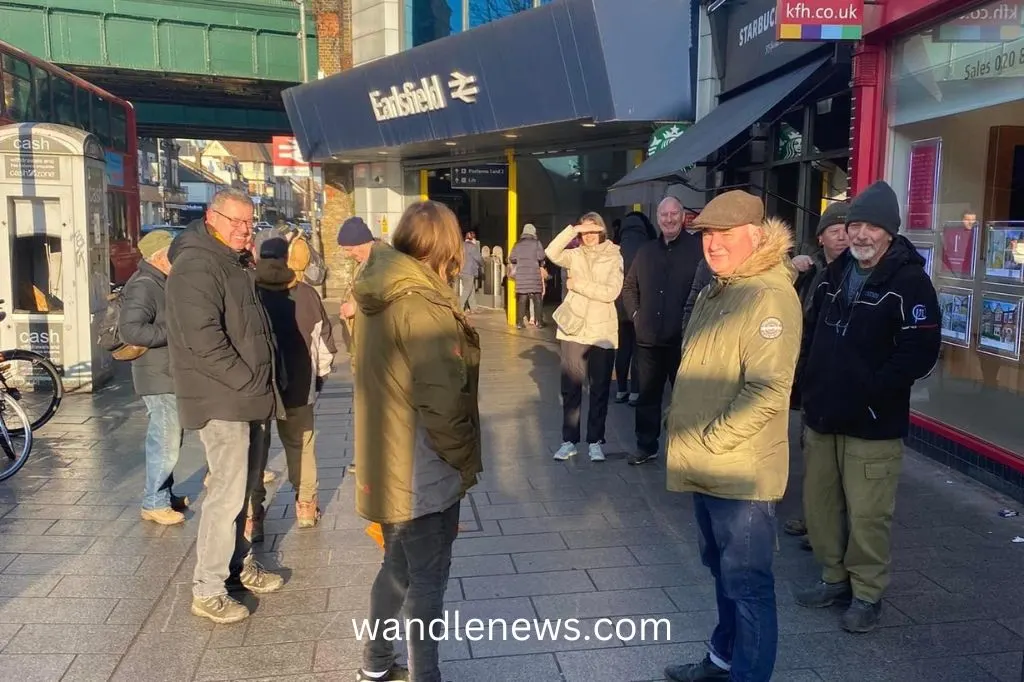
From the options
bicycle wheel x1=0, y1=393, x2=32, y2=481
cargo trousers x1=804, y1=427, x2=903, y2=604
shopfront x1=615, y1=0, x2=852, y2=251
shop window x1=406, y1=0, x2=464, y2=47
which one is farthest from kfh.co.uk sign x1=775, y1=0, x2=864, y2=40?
shop window x1=406, y1=0, x2=464, y2=47

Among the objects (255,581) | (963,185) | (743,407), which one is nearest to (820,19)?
(963,185)

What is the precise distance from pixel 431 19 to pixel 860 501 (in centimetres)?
1488

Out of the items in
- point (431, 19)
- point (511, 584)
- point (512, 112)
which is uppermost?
point (431, 19)

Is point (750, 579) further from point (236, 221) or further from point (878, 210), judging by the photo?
point (236, 221)

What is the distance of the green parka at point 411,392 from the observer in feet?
8.64

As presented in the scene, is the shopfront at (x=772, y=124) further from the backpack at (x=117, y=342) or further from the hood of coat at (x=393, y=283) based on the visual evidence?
the hood of coat at (x=393, y=283)

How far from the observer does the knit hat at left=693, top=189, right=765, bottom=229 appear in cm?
276

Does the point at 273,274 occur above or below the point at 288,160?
below

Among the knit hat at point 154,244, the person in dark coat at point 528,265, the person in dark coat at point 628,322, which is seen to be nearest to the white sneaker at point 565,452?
the person in dark coat at point 628,322

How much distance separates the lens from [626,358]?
320 inches

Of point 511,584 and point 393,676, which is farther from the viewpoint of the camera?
point 511,584

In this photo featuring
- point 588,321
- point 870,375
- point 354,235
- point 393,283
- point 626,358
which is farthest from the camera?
point 626,358

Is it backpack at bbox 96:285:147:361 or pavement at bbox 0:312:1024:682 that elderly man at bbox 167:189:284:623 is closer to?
pavement at bbox 0:312:1024:682

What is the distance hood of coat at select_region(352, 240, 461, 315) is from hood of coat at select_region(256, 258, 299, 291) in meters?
1.89
